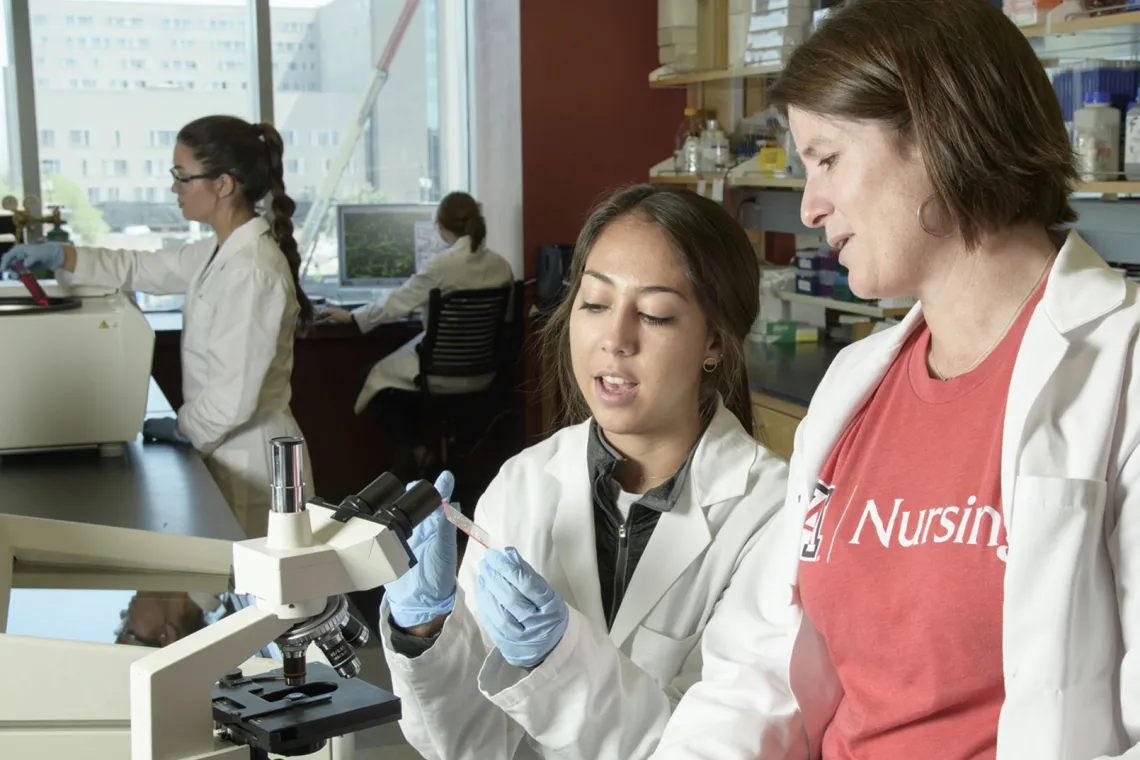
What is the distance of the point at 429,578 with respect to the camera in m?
1.30

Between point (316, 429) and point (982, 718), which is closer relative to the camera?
point (982, 718)

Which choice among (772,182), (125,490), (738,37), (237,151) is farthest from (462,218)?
(125,490)

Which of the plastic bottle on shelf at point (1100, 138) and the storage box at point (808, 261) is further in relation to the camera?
the storage box at point (808, 261)

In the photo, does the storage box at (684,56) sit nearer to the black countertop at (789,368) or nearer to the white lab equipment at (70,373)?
the black countertop at (789,368)

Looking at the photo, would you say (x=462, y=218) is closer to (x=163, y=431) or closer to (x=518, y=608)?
(x=163, y=431)

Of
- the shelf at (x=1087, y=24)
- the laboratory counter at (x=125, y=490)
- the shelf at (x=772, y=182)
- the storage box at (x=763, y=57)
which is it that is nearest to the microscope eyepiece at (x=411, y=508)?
the laboratory counter at (x=125, y=490)

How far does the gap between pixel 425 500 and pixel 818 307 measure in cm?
327

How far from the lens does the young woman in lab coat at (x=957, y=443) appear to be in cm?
91

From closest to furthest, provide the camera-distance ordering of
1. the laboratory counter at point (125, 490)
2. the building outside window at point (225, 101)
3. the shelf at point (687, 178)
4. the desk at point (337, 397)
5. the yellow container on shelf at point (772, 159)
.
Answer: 1. the laboratory counter at point (125, 490)
2. the yellow container on shelf at point (772, 159)
3. the shelf at point (687, 178)
4. the desk at point (337, 397)
5. the building outside window at point (225, 101)

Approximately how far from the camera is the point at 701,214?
1.53 meters

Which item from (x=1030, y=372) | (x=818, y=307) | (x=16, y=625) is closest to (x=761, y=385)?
(x=818, y=307)

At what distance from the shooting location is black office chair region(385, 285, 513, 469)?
459 cm

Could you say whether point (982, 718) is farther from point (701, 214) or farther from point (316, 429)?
point (316, 429)

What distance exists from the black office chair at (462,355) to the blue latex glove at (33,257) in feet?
5.16
